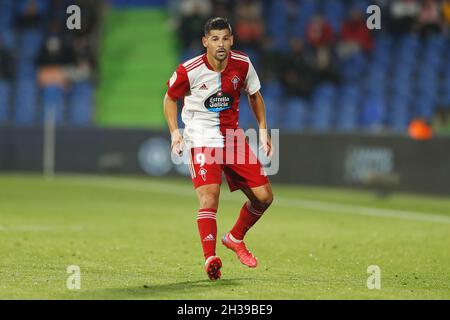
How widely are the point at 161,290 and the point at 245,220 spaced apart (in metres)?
1.72

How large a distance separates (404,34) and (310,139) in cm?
483

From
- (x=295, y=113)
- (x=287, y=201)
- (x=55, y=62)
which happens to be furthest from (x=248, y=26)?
(x=287, y=201)

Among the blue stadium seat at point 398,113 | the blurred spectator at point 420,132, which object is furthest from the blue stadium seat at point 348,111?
the blurred spectator at point 420,132

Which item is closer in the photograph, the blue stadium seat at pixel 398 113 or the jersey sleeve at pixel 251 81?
the jersey sleeve at pixel 251 81

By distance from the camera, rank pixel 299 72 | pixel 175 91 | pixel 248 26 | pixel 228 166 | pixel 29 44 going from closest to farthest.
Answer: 1. pixel 175 91
2. pixel 228 166
3. pixel 299 72
4. pixel 248 26
5. pixel 29 44

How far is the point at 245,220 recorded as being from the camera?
30.7ft

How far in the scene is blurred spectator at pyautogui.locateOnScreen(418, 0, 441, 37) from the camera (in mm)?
24188

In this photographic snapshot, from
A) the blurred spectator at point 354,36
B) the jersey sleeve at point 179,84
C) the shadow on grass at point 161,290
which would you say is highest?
the blurred spectator at point 354,36

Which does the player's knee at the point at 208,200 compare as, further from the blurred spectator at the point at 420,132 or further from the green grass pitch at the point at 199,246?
the blurred spectator at the point at 420,132

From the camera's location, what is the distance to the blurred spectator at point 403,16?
80.5 ft

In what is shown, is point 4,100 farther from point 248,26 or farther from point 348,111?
point 348,111

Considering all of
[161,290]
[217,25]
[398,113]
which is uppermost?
[217,25]
